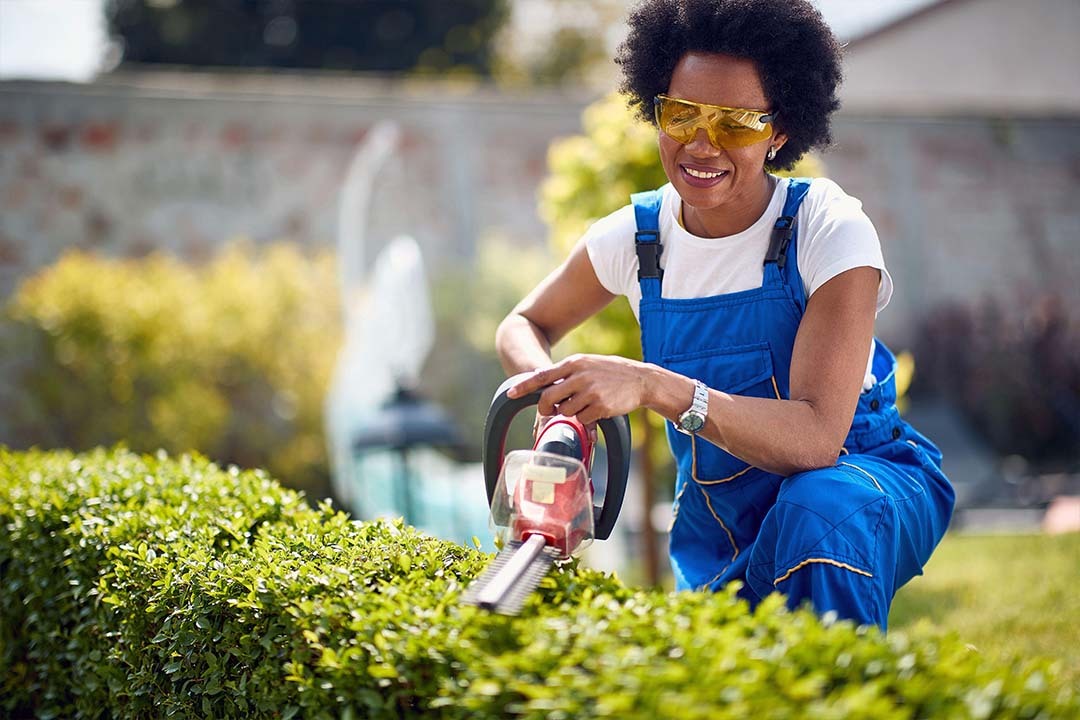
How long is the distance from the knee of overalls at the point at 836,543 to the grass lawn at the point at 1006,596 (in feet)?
6.12

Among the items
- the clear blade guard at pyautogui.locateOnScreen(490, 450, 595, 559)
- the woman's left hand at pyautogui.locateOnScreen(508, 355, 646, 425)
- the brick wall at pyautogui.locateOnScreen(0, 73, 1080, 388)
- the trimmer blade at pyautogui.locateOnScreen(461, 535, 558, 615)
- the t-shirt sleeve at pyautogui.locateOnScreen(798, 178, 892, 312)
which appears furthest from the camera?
the brick wall at pyautogui.locateOnScreen(0, 73, 1080, 388)

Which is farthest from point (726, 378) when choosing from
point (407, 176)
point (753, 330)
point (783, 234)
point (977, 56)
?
point (977, 56)

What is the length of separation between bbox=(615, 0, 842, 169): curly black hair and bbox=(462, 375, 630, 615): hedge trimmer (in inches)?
38.0

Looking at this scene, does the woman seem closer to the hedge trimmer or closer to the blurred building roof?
the hedge trimmer

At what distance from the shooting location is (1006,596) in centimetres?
622

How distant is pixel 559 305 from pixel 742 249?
1.92ft

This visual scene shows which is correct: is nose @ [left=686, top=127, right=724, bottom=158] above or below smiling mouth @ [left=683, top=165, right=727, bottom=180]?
above

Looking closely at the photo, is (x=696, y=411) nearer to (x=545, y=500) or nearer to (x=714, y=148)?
(x=545, y=500)

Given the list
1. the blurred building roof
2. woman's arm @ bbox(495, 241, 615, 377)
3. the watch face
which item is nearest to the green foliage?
woman's arm @ bbox(495, 241, 615, 377)

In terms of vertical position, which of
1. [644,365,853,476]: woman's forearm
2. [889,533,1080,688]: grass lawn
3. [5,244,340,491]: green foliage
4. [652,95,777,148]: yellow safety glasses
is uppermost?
[652,95,777,148]: yellow safety glasses

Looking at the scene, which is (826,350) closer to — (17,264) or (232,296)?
(232,296)

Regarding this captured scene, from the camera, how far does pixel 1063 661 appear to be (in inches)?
180

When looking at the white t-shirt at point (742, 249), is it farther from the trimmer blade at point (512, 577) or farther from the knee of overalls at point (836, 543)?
the trimmer blade at point (512, 577)

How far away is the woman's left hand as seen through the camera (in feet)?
8.14
